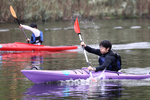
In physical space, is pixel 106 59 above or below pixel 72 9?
above

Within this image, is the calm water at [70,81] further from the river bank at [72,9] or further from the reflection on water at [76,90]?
the river bank at [72,9]

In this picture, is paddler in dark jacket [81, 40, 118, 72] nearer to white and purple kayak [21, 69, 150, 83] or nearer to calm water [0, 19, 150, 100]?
white and purple kayak [21, 69, 150, 83]

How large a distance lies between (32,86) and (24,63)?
11.3ft

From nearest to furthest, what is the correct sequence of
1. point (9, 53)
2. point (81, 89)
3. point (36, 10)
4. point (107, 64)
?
1. point (81, 89)
2. point (107, 64)
3. point (9, 53)
4. point (36, 10)

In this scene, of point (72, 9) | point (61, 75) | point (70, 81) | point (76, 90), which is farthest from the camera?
point (72, 9)

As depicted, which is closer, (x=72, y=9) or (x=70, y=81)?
(x=70, y=81)

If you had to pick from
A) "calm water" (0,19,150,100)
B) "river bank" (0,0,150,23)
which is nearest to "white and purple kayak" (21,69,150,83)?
"calm water" (0,19,150,100)

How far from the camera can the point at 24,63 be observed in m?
11.7

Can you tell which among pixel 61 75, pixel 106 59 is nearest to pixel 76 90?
pixel 61 75

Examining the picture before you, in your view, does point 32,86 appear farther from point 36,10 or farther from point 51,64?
point 36,10

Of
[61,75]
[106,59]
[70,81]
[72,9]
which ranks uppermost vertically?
[106,59]

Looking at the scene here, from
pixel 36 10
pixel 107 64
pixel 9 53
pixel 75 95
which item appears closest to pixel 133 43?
pixel 9 53

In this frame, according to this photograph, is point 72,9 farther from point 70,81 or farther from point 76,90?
point 76,90

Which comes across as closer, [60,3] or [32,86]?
[32,86]
